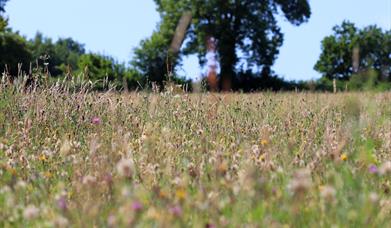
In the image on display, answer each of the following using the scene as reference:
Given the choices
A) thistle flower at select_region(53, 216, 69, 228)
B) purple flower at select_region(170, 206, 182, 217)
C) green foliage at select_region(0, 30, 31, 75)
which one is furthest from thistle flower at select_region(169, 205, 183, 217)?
green foliage at select_region(0, 30, 31, 75)

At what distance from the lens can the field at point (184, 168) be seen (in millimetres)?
2793

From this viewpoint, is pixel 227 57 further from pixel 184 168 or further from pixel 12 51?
pixel 184 168

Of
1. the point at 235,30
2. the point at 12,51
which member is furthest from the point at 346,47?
the point at 12,51

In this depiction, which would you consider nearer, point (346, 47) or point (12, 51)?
point (12, 51)

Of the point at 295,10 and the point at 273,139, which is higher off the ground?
the point at 295,10

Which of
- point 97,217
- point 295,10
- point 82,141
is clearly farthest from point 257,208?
point 295,10

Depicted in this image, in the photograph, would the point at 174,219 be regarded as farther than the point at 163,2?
No

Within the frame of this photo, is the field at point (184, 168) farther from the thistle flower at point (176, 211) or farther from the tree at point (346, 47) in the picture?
the tree at point (346, 47)

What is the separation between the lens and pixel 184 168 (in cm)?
386

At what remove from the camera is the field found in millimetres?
2793

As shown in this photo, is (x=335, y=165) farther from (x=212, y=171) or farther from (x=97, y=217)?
(x=97, y=217)

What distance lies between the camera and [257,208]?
109 inches

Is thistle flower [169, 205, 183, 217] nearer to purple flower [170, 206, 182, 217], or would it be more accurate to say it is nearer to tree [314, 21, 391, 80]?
purple flower [170, 206, 182, 217]

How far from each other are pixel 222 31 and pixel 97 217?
145 ft
